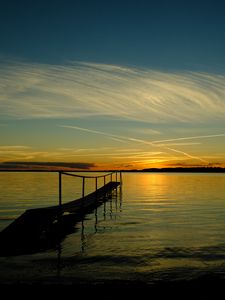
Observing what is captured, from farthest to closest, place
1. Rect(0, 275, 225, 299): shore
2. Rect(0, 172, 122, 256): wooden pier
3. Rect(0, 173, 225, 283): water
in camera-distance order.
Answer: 1. Rect(0, 172, 122, 256): wooden pier
2. Rect(0, 173, 225, 283): water
3. Rect(0, 275, 225, 299): shore

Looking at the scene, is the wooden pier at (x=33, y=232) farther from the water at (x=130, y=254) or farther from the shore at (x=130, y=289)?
the shore at (x=130, y=289)

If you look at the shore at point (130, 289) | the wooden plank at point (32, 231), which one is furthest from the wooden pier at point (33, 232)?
the shore at point (130, 289)

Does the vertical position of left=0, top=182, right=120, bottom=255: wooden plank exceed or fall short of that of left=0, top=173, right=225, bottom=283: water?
it exceeds it

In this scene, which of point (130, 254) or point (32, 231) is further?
point (32, 231)

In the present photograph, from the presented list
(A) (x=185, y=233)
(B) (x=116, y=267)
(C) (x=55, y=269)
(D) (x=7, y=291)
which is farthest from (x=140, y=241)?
(D) (x=7, y=291)

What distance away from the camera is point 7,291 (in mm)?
8477

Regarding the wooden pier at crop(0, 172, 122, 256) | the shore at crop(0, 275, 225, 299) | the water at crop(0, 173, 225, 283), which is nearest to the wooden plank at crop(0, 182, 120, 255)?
Answer: the wooden pier at crop(0, 172, 122, 256)

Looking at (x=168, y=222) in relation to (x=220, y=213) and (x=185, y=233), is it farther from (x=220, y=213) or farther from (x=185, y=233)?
(x=220, y=213)

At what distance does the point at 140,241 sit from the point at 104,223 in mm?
7177

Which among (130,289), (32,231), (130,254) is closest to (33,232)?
(32,231)

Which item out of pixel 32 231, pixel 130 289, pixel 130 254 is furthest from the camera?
pixel 32 231

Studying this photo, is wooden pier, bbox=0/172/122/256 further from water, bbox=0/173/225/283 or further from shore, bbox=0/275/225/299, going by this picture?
→ shore, bbox=0/275/225/299

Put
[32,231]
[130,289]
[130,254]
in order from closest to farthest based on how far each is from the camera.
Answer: [130,289], [130,254], [32,231]

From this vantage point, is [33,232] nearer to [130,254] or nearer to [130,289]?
[130,254]
